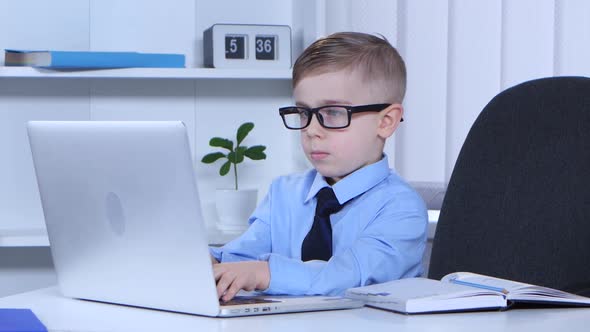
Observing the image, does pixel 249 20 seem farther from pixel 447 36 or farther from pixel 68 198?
pixel 68 198

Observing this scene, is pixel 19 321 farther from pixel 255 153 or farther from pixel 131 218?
pixel 255 153

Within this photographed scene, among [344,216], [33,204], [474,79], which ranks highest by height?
[474,79]

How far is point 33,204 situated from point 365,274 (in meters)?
1.72

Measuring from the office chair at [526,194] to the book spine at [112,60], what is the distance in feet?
3.73

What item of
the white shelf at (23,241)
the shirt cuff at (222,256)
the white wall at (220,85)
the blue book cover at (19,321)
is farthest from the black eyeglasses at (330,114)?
the white shelf at (23,241)

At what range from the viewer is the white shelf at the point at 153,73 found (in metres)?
2.60

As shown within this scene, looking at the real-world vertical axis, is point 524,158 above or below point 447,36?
below

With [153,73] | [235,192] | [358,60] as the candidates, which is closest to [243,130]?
[235,192]

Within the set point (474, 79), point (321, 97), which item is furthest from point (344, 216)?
point (474, 79)

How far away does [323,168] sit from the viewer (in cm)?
153

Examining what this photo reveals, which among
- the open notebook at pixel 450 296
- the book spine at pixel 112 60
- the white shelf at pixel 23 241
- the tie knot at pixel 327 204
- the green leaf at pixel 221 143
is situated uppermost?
the book spine at pixel 112 60

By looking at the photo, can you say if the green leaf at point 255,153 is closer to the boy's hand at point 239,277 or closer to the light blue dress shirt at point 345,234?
the light blue dress shirt at point 345,234

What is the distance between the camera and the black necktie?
1.52 metres

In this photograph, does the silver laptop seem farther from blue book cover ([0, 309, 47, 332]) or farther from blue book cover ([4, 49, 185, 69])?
blue book cover ([4, 49, 185, 69])
